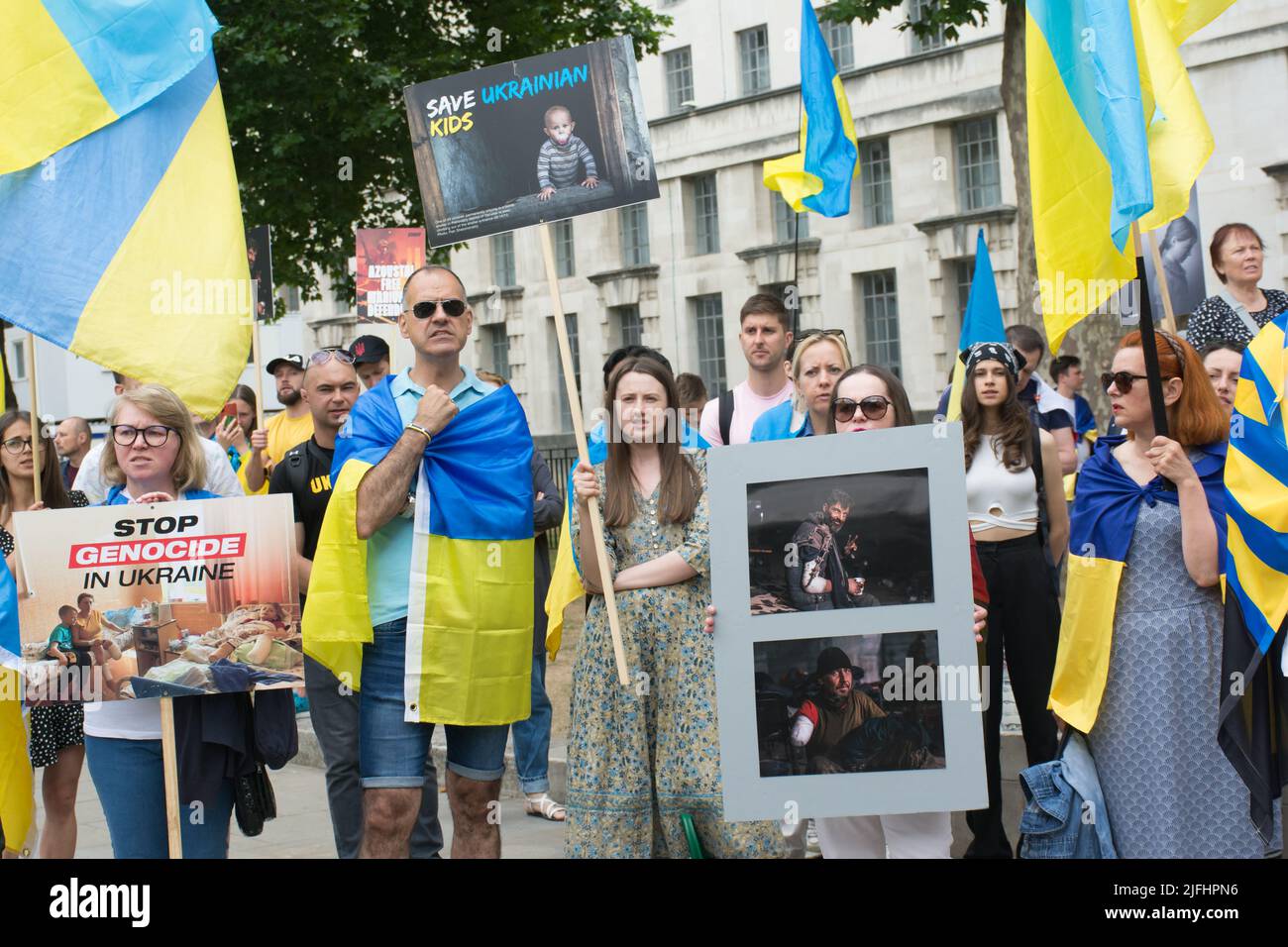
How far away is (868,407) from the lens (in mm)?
4969

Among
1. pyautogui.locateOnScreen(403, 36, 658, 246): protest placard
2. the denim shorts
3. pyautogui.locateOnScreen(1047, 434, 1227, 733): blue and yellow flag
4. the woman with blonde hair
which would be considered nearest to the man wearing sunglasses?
the denim shorts

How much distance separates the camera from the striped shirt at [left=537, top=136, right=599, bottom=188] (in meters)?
5.10

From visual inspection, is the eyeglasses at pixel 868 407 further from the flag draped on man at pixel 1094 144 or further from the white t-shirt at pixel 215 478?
the white t-shirt at pixel 215 478

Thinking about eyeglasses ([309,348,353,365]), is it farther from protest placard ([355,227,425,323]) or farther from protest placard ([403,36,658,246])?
protest placard ([355,227,425,323])

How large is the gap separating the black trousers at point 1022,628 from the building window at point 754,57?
1194 inches

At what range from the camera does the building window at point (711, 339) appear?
121 ft

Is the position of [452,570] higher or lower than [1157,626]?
higher

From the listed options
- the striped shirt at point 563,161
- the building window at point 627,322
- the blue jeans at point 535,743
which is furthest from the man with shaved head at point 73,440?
the building window at point 627,322

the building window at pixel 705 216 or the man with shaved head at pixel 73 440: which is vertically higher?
the building window at pixel 705 216

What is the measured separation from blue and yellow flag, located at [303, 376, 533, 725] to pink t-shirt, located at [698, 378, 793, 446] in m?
1.69

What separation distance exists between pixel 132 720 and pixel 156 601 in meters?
0.38

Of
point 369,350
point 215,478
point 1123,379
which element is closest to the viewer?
point 1123,379

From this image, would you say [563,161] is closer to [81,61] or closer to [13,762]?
[81,61]

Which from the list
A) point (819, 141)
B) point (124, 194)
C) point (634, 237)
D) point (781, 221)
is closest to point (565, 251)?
point (634, 237)
